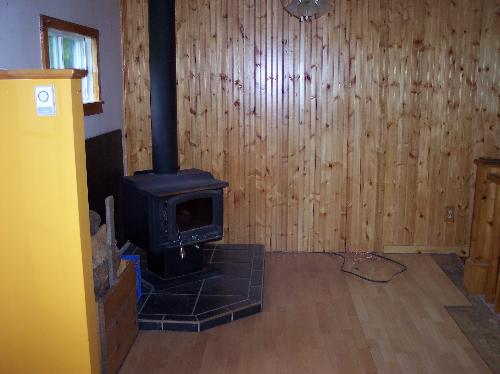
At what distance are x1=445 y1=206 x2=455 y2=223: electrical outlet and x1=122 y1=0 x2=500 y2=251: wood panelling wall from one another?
0.04 metres

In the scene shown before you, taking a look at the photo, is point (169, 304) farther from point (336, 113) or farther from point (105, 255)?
point (336, 113)

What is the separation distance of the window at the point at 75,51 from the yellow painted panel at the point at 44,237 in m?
0.97

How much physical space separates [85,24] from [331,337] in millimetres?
2695

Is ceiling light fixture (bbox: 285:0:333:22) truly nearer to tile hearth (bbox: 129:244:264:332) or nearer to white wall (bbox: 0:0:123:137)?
white wall (bbox: 0:0:123:137)

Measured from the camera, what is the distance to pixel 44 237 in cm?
238

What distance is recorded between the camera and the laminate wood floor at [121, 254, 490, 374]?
306 centimetres

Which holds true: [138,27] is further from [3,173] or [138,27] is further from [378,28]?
[3,173]

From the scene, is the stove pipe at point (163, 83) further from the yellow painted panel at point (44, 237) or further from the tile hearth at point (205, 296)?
the yellow painted panel at point (44, 237)

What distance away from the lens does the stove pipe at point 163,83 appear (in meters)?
3.91

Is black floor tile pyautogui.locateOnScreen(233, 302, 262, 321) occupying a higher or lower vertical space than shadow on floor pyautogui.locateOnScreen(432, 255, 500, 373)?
higher

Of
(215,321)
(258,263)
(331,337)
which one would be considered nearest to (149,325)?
(215,321)

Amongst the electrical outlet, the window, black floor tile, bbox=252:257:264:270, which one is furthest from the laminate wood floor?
the window

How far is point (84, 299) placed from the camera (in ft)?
7.89

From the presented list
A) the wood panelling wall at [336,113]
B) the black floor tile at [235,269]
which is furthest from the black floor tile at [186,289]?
the wood panelling wall at [336,113]
